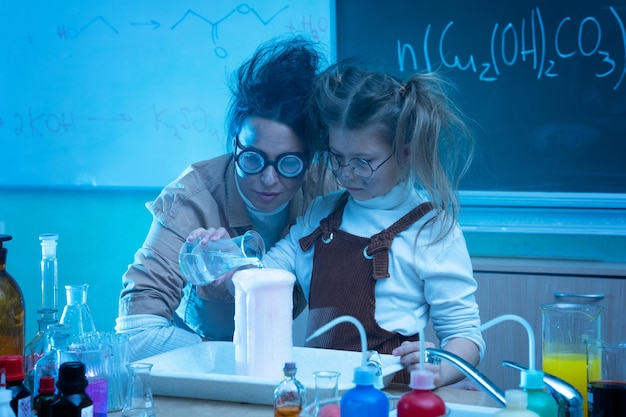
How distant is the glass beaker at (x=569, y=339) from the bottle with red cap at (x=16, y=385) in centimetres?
79

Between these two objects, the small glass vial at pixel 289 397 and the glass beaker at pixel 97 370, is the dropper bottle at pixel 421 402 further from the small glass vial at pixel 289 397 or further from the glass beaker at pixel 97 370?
the glass beaker at pixel 97 370

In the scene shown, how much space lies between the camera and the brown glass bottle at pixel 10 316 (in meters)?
1.41

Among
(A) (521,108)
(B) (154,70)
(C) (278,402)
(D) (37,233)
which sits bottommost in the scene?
(C) (278,402)

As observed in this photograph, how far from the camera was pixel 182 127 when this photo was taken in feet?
11.0

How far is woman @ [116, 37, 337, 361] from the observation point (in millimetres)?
1872

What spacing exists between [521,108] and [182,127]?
134cm

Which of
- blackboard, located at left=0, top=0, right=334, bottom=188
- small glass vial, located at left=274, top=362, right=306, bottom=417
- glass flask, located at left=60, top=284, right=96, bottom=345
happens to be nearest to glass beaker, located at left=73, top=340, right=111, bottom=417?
glass flask, located at left=60, top=284, right=96, bottom=345

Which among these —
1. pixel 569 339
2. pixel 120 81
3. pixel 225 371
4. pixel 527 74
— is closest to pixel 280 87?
pixel 225 371

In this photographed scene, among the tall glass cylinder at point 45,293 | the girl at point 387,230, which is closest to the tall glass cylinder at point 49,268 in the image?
the tall glass cylinder at point 45,293

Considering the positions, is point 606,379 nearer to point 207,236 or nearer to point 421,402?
point 421,402

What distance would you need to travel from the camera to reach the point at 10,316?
1416 millimetres

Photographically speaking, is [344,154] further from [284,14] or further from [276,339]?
[284,14]

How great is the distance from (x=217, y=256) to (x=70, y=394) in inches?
27.9

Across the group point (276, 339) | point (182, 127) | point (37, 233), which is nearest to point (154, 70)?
point (182, 127)
